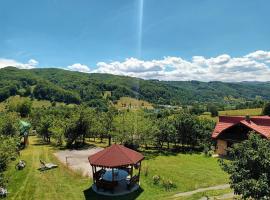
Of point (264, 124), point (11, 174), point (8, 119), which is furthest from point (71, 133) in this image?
point (264, 124)

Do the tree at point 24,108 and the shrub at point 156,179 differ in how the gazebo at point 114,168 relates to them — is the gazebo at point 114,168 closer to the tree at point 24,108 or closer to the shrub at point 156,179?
the shrub at point 156,179

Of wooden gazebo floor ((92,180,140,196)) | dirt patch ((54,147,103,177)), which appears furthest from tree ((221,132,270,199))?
dirt patch ((54,147,103,177))

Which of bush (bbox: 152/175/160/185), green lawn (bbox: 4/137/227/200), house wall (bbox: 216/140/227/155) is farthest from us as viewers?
house wall (bbox: 216/140/227/155)

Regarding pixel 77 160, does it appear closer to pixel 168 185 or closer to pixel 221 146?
pixel 168 185

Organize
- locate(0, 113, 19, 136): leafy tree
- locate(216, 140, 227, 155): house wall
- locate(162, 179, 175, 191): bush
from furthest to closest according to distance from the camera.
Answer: locate(216, 140, 227, 155): house wall < locate(0, 113, 19, 136): leafy tree < locate(162, 179, 175, 191): bush

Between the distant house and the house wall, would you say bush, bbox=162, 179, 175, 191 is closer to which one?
the distant house

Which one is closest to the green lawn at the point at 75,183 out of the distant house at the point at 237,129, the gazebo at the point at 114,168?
the gazebo at the point at 114,168

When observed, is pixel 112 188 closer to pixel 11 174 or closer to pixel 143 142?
pixel 11 174
